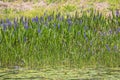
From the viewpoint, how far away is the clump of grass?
9.67 metres

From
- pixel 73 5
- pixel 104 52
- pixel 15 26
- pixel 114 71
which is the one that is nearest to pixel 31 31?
pixel 15 26

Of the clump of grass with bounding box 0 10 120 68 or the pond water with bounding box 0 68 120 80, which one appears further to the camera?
the clump of grass with bounding box 0 10 120 68

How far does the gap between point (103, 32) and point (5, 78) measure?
4.11m

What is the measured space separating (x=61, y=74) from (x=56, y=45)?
5.51ft

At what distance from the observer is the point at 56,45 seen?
10062 mm

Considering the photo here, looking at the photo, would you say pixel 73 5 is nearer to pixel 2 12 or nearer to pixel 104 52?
pixel 2 12

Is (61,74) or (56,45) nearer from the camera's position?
(61,74)

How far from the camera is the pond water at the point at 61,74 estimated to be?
26.6ft

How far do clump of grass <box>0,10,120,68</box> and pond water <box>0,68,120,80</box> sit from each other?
530 millimetres

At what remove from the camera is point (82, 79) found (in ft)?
26.3

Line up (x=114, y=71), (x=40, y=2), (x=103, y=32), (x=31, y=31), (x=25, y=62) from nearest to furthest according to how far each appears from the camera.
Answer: (x=114, y=71) < (x=25, y=62) < (x=31, y=31) < (x=103, y=32) < (x=40, y=2)

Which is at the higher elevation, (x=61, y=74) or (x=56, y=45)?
(x=56, y=45)

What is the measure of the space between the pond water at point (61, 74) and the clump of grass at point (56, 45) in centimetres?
53

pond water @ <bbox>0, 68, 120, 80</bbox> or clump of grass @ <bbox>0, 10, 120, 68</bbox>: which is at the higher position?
clump of grass @ <bbox>0, 10, 120, 68</bbox>
